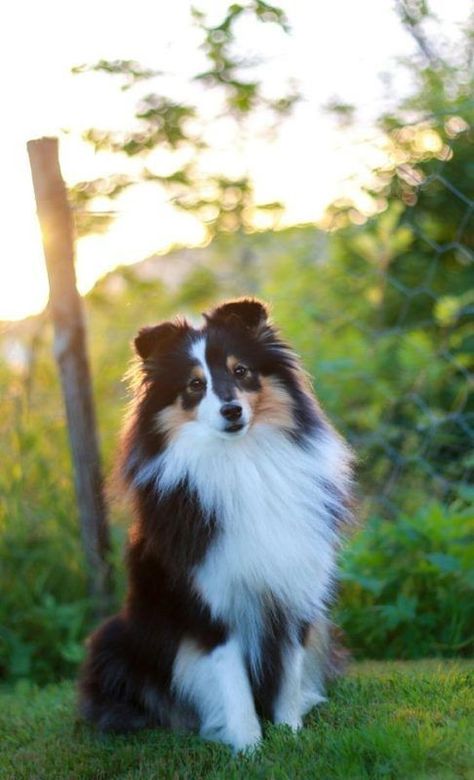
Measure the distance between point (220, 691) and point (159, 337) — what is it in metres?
1.10

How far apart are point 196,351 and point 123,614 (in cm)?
95

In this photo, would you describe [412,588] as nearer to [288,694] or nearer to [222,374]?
[288,694]

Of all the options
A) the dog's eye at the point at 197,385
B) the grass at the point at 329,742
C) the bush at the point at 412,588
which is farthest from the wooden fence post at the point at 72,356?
the dog's eye at the point at 197,385

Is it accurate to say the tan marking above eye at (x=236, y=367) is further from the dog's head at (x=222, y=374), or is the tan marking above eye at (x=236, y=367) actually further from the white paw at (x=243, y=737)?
the white paw at (x=243, y=737)

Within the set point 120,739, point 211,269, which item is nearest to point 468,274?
point 211,269

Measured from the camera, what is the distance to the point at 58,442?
541 centimetres

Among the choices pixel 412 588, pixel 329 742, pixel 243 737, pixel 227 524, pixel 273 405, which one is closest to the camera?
pixel 329 742

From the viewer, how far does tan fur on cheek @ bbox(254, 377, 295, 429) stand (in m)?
3.24

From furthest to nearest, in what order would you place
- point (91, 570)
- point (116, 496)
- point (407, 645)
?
point (91, 570)
point (407, 645)
point (116, 496)

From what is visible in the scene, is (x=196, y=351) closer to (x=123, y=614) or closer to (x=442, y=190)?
(x=123, y=614)

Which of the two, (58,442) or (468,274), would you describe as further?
(468,274)

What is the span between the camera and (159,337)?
3.34m

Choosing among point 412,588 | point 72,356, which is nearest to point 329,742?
point 412,588

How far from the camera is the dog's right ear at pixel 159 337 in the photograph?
3.33 m
